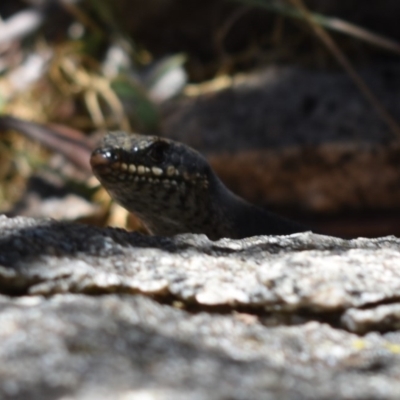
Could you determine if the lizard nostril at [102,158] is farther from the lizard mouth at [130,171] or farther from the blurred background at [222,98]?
the blurred background at [222,98]

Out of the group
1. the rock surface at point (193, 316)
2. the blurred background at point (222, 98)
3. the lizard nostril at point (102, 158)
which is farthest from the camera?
the blurred background at point (222, 98)

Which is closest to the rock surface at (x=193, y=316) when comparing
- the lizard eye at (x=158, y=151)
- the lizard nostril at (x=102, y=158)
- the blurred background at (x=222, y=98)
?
the lizard nostril at (x=102, y=158)

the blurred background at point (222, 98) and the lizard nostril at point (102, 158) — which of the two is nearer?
the lizard nostril at point (102, 158)

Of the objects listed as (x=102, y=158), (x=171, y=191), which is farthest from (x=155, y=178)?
(x=102, y=158)

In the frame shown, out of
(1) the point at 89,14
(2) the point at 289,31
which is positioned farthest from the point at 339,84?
(1) the point at 89,14

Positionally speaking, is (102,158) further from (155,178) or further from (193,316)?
(193,316)

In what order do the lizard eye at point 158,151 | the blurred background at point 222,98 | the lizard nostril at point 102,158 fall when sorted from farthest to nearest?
the blurred background at point 222,98 < the lizard eye at point 158,151 < the lizard nostril at point 102,158

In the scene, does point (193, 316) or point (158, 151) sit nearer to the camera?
point (193, 316)
